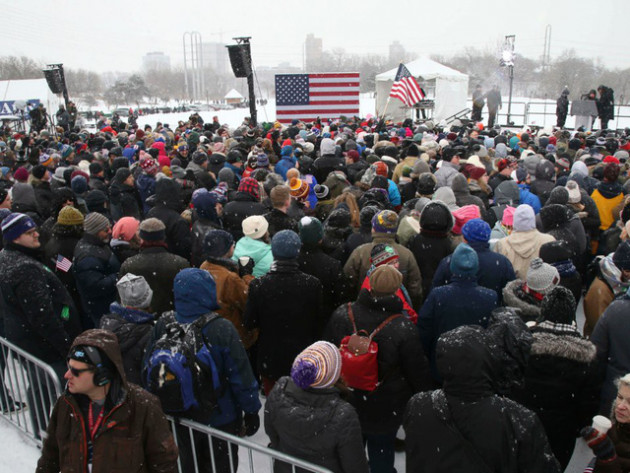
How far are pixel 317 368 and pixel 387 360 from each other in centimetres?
86

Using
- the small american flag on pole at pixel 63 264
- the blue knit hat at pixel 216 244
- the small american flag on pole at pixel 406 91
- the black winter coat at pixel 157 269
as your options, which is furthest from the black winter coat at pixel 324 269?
the small american flag on pole at pixel 406 91

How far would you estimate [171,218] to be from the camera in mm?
5832

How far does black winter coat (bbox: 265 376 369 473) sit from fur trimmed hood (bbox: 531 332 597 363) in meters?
1.23

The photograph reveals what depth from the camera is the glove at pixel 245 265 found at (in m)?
4.53

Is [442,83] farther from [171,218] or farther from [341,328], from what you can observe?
[341,328]

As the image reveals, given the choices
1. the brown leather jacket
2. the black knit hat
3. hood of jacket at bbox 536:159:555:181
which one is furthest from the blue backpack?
hood of jacket at bbox 536:159:555:181

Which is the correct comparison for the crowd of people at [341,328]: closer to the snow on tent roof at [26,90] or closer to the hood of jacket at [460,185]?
the hood of jacket at [460,185]

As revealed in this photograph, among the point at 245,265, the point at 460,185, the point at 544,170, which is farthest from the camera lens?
the point at 544,170

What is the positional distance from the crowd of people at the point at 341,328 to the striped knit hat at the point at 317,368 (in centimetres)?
1

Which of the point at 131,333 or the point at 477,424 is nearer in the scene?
the point at 477,424

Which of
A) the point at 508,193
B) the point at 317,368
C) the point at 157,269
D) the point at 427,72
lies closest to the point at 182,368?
the point at 317,368

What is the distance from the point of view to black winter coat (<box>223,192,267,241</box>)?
6047mm

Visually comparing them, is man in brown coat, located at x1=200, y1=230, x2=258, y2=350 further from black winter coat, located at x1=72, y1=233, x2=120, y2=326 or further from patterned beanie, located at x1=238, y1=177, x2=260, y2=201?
patterned beanie, located at x1=238, y1=177, x2=260, y2=201

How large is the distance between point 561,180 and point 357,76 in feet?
43.7
